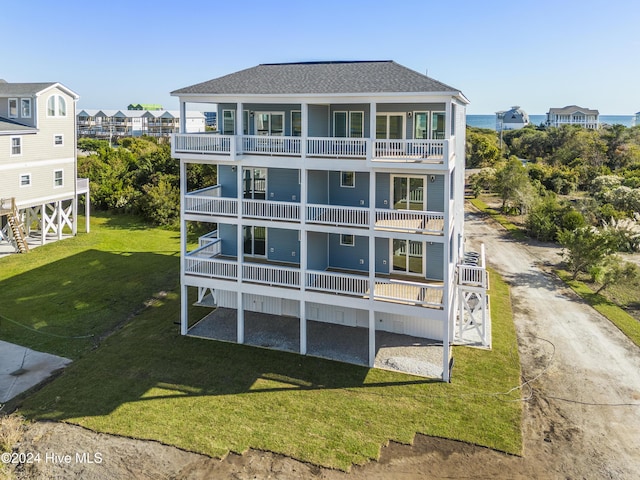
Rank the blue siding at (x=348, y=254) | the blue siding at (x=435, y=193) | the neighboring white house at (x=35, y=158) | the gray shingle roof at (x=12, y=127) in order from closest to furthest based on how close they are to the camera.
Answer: the blue siding at (x=435, y=193)
the blue siding at (x=348, y=254)
the gray shingle roof at (x=12, y=127)
the neighboring white house at (x=35, y=158)

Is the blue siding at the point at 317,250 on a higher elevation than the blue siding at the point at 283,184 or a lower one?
lower

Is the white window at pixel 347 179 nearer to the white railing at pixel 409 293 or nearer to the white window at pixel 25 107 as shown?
the white railing at pixel 409 293

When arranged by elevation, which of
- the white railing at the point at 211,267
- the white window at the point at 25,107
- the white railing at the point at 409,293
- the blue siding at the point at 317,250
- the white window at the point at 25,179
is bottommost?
the white railing at the point at 409,293

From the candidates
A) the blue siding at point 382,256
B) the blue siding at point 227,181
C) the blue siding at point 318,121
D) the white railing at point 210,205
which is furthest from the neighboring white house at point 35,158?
the blue siding at point 382,256

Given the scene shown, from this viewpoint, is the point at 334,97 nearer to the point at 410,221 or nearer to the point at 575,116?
the point at 410,221

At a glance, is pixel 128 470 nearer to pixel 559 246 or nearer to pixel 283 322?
pixel 283 322

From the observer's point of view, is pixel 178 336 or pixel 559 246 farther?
pixel 559 246

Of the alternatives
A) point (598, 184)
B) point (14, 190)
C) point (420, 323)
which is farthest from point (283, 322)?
point (598, 184)

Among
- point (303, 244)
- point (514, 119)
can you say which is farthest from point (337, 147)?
point (514, 119)
